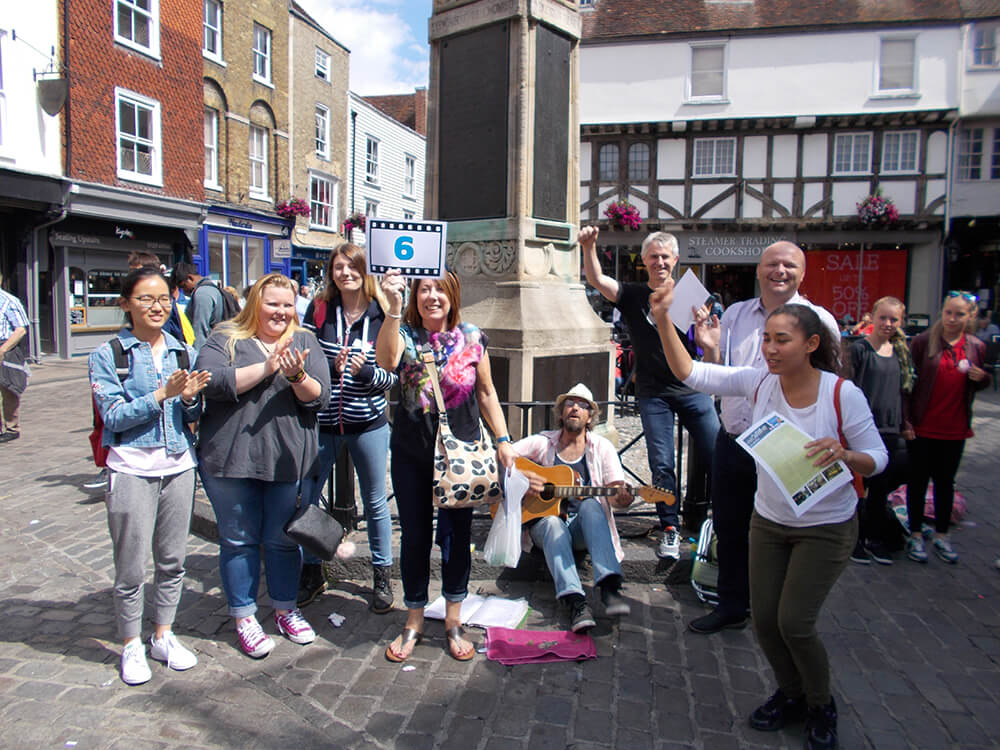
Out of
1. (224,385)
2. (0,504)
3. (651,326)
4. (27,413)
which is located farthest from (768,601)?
(27,413)

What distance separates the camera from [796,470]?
2.53m

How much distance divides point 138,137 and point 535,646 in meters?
18.4

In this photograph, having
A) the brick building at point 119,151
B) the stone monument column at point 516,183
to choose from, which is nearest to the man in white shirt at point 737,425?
the stone monument column at point 516,183

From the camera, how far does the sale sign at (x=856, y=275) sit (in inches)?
923

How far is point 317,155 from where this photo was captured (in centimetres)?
2597

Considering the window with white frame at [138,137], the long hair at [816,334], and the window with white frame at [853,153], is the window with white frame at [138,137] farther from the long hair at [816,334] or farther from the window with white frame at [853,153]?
the window with white frame at [853,153]

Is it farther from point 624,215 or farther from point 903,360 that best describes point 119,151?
point 903,360

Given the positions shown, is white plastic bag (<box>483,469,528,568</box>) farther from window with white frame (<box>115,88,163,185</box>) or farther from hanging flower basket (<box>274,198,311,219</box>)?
hanging flower basket (<box>274,198,311,219</box>)

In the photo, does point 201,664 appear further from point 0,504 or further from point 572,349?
point 572,349

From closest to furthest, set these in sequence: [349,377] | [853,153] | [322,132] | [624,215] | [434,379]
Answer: [434,379] < [349,377] < [853,153] < [624,215] < [322,132]

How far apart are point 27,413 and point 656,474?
30.5 feet

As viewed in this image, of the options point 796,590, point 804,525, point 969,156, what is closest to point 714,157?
point 969,156

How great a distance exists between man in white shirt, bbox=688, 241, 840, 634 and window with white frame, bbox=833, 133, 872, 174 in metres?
21.8

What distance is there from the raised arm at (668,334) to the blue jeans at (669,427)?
1.34m
